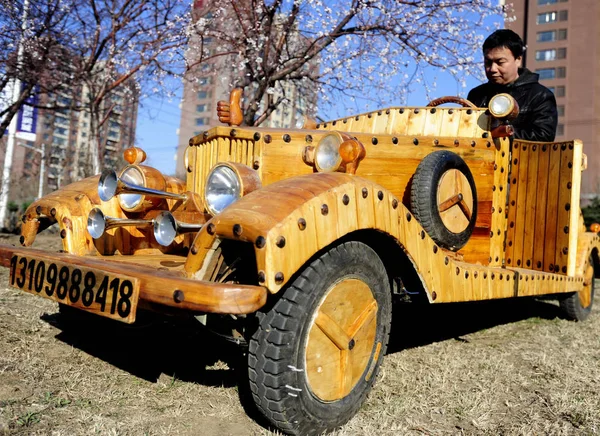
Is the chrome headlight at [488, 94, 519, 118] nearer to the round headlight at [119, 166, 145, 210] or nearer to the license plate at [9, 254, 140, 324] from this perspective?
the round headlight at [119, 166, 145, 210]

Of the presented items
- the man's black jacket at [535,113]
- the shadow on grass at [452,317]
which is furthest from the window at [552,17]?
the man's black jacket at [535,113]

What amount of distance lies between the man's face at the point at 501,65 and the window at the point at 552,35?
164 ft

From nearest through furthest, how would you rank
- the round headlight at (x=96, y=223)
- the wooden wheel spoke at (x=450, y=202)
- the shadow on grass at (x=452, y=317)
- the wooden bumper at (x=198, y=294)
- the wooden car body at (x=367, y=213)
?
the wooden bumper at (x=198, y=294) < the wooden car body at (x=367, y=213) < the round headlight at (x=96, y=223) < the wooden wheel spoke at (x=450, y=202) < the shadow on grass at (x=452, y=317)

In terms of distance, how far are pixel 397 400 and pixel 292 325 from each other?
3.26ft

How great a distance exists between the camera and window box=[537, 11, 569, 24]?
46.5m

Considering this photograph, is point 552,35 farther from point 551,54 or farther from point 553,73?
point 553,73

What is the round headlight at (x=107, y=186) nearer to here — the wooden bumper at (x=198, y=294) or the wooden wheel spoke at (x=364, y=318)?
the wooden bumper at (x=198, y=294)

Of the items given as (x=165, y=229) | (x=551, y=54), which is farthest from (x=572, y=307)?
Result: (x=551, y=54)

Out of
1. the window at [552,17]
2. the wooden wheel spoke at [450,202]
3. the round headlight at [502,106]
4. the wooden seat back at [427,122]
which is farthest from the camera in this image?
the window at [552,17]

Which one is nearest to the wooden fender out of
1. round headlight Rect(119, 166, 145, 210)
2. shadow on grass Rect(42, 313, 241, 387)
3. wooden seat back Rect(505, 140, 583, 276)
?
shadow on grass Rect(42, 313, 241, 387)

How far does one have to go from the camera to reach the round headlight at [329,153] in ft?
7.69

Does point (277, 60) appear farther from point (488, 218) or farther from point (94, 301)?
point (94, 301)

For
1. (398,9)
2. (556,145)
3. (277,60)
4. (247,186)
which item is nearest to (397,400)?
(247,186)

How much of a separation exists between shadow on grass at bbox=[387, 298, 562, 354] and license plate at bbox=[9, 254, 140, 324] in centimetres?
218
